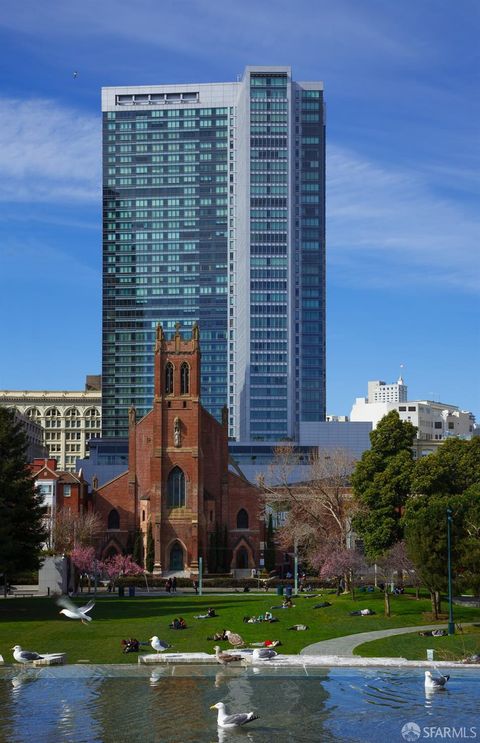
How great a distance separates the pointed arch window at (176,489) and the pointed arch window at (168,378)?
9.07 m

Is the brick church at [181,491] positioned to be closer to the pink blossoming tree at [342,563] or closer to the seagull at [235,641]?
the pink blossoming tree at [342,563]

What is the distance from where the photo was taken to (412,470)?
80688mm

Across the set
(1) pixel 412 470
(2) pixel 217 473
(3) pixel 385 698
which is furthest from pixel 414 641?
(2) pixel 217 473

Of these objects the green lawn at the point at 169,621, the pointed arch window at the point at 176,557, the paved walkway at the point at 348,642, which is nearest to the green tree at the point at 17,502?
the green lawn at the point at 169,621

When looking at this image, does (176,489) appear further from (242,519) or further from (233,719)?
(233,719)

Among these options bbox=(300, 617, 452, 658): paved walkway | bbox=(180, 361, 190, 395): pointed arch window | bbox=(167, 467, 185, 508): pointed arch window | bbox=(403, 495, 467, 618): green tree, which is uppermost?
bbox=(180, 361, 190, 395): pointed arch window

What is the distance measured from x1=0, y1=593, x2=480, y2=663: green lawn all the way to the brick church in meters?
41.9

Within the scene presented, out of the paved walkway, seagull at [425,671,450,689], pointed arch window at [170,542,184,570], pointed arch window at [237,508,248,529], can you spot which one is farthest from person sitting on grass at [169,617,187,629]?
pointed arch window at [237,508,248,529]

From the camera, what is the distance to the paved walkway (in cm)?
5009

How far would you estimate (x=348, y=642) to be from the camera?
54062 millimetres

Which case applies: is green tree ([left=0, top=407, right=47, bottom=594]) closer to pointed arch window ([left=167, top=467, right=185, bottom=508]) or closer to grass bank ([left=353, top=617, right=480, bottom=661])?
grass bank ([left=353, top=617, right=480, bottom=661])

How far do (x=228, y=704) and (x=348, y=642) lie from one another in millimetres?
17075

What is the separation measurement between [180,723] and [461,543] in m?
30.9

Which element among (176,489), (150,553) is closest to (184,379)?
(176,489)
